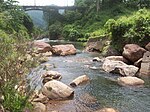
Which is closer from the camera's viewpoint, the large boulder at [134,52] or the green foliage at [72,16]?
the large boulder at [134,52]

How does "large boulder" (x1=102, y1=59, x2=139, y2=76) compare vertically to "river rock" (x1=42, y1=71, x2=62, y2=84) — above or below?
below

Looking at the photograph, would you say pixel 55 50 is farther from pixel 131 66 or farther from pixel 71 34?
pixel 71 34

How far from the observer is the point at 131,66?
50.9 feet

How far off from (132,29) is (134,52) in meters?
3.36

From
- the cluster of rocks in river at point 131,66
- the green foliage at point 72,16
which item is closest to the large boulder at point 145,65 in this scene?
the cluster of rocks in river at point 131,66

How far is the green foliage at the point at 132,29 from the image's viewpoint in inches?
778

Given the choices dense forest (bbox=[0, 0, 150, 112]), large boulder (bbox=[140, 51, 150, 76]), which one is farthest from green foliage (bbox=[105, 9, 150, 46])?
large boulder (bbox=[140, 51, 150, 76])

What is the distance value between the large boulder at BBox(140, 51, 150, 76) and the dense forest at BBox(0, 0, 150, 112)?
10.1 ft

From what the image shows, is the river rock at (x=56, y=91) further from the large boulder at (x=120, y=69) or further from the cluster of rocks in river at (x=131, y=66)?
the large boulder at (x=120, y=69)

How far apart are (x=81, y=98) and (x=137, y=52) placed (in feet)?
26.6

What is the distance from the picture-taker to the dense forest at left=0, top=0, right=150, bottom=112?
700cm

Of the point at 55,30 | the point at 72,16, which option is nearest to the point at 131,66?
the point at 55,30

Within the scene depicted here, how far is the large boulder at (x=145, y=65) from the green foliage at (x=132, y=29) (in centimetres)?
310

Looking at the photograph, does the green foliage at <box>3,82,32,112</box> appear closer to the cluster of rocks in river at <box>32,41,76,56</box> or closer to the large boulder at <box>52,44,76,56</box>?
the cluster of rocks in river at <box>32,41,76,56</box>
